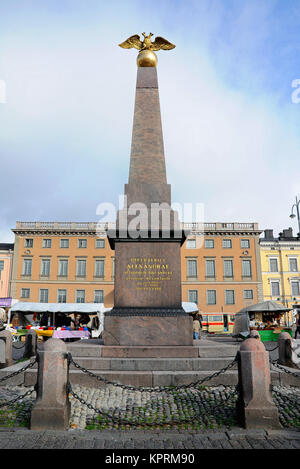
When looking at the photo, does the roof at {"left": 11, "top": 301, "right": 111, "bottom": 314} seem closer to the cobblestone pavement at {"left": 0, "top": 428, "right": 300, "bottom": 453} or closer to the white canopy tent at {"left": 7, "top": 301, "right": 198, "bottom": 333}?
the white canopy tent at {"left": 7, "top": 301, "right": 198, "bottom": 333}

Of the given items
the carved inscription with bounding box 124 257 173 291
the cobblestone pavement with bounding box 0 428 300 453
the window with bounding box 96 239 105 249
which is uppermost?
the window with bounding box 96 239 105 249

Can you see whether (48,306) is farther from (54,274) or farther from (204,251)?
(204,251)

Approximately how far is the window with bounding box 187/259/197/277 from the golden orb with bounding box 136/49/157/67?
36556 mm

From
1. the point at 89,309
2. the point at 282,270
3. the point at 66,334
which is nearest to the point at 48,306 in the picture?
the point at 89,309

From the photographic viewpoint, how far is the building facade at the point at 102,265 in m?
45.0

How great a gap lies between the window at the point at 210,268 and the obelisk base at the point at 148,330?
3843 centimetres

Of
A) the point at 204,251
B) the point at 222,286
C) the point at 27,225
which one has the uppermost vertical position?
the point at 27,225

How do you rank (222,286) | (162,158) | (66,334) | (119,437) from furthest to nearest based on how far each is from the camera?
(222,286), (66,334), (162,158), (119,437)

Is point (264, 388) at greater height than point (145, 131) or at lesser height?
lesser

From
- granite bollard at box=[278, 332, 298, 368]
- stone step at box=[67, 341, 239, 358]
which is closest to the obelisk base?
stone step at box=[67, 341, 239, 358]

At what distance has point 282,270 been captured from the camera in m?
47.8

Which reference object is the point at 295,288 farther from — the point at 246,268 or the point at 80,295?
the point at 80,295

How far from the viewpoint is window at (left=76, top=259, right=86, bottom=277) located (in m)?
45.5

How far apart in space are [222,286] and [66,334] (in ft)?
109
